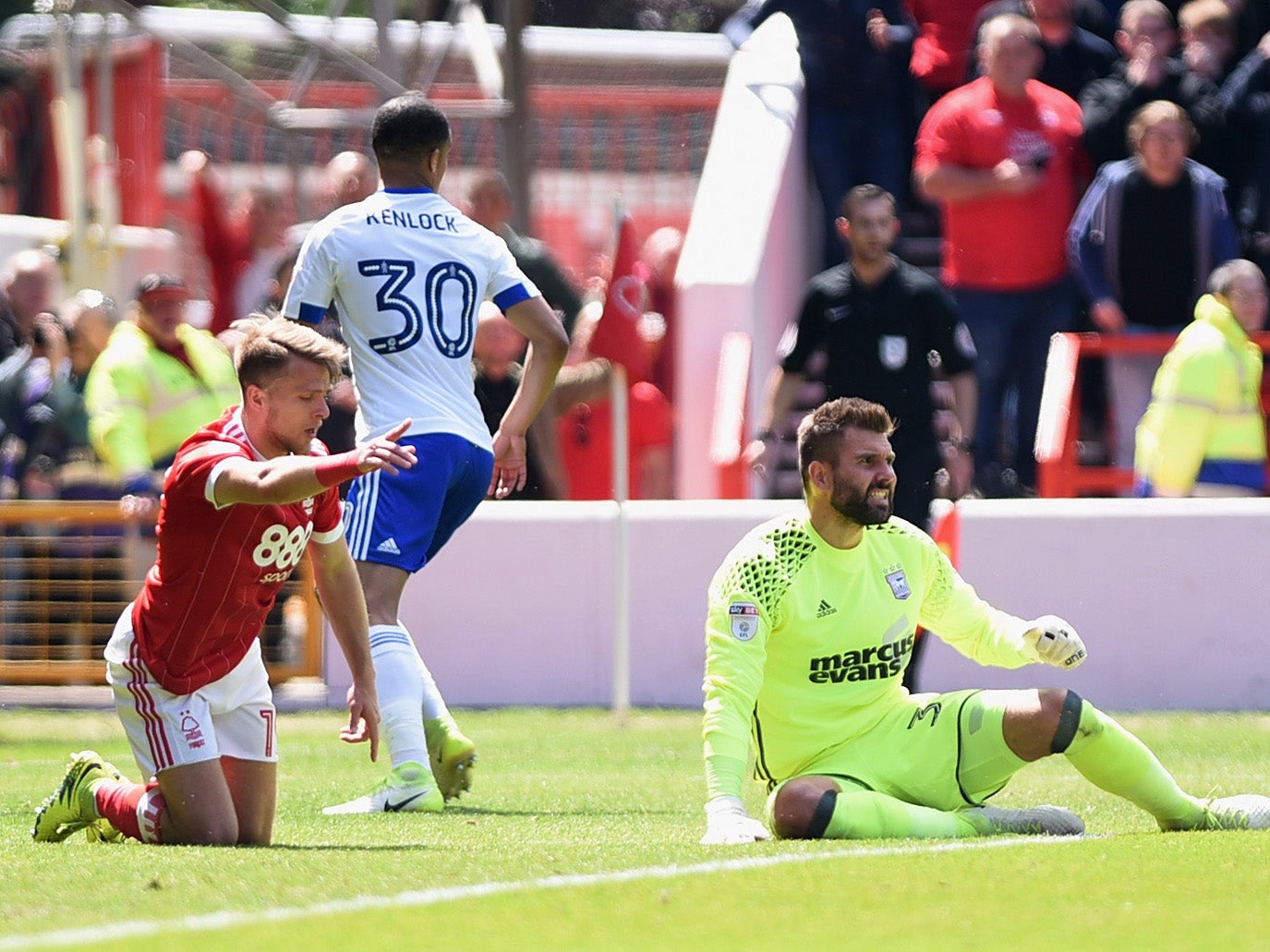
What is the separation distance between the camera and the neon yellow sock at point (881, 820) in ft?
23.8

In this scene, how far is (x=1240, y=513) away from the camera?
13289 millimetres

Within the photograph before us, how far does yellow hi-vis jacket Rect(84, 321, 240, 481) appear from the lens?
13242mm

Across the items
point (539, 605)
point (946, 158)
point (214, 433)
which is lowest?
point (539, 605)

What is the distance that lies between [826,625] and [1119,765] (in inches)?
37.6

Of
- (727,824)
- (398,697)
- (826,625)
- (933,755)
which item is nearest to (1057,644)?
(933,755)

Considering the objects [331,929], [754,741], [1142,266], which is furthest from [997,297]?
[331,929]

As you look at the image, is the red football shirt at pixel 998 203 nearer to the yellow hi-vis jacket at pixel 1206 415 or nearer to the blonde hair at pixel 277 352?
the yellow hi-vis jacket at pixel 1206 415

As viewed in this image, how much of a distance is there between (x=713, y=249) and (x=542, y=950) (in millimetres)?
11395

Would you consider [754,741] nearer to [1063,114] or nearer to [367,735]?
[367,735]

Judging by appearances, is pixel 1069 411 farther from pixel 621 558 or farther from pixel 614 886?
pixel 614 886

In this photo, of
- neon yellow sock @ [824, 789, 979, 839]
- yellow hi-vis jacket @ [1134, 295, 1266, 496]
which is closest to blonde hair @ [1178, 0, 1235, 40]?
yellow hi-vis jacket @ [1134, 295, 1266, 496]

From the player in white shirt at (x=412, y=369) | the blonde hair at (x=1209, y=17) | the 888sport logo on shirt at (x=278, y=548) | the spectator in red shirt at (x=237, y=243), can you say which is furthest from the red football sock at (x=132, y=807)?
the blonde hair at (x=1209, y=17)

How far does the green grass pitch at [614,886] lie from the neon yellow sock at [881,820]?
12 centimetres

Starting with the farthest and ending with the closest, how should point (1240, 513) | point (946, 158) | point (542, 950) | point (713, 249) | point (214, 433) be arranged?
point (713, 249), point (946, 158), point (1240, 513), point (214, 433), point (542, 950)
